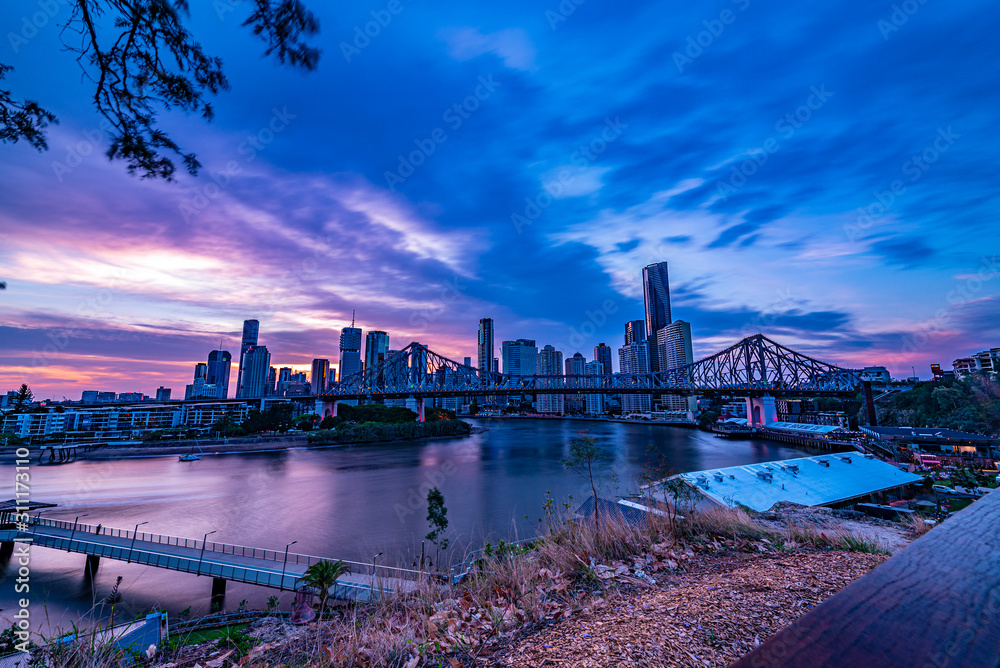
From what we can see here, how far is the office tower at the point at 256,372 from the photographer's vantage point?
155 m

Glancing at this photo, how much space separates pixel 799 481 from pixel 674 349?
151 m

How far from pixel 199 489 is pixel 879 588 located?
34967 mm

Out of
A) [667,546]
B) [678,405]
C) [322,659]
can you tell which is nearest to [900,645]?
[322,659]

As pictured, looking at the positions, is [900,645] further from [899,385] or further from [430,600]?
[899,385]

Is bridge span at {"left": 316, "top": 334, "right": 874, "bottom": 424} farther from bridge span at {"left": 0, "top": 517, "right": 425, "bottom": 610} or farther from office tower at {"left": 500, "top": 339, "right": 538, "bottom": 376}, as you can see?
office tower at {"left": 500, "top": 339, "right": 538, "bottom": 376}

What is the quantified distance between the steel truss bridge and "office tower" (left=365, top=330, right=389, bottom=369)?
80.3 meters

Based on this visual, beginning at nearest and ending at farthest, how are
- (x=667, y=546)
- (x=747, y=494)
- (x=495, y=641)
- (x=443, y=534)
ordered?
(x=495, y=641) < (x=667, y=546) < (x=747, y=494) < (x=443, y=534)

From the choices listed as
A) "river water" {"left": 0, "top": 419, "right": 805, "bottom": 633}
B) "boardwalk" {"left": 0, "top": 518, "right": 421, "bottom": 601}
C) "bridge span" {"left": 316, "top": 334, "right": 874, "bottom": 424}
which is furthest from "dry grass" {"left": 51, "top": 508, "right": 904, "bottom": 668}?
"bridge span" {"left": 316, "top": 334, "right": 874, "bottom": 424}

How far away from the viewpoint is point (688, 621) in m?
2.09

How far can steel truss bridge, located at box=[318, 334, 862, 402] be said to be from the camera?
211ft

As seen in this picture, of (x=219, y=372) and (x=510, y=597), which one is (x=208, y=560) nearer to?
(x=510, y=597)

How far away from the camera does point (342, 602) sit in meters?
10.2

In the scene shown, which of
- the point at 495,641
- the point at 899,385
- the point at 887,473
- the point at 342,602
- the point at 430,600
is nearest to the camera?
the point at 495,641

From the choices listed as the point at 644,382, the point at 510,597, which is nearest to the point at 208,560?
the point at 510,597
